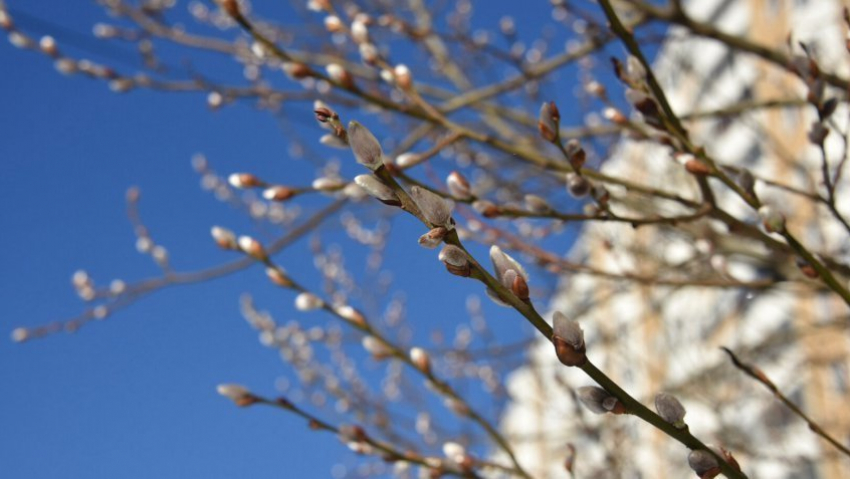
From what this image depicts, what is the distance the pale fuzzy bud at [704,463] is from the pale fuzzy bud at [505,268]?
0.29 metres

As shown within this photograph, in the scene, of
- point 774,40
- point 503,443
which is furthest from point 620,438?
point 774,40

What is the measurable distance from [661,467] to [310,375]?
3.09m

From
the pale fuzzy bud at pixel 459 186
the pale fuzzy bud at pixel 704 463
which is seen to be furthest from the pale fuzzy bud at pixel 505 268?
the pale fuzzy bud at pixel 459 186

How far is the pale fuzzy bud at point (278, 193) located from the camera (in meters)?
Result: 1.63

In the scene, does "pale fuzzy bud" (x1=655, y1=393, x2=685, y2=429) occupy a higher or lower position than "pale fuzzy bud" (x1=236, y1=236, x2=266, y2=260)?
Result: lower

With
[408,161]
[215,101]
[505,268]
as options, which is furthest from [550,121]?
[215,101]

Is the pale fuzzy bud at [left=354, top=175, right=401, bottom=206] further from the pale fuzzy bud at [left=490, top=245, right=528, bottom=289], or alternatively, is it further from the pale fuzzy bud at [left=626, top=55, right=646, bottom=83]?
the pale fuzzy bud at [left=626, top=55, right=646, bottom=83]

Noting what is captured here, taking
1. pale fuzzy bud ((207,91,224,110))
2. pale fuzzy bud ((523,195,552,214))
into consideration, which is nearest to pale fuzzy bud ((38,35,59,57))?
pale fuzzy bud ((207,91,224,110))

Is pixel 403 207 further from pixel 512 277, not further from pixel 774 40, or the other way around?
pixel 774 40

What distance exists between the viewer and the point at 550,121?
4.14ft

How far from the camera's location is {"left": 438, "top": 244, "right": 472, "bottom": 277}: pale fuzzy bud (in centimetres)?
73

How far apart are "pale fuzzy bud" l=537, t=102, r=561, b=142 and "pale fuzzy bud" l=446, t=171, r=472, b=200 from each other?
249 millimetres

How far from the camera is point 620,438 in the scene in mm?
3020

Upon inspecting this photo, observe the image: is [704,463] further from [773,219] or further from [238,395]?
[238,395]
